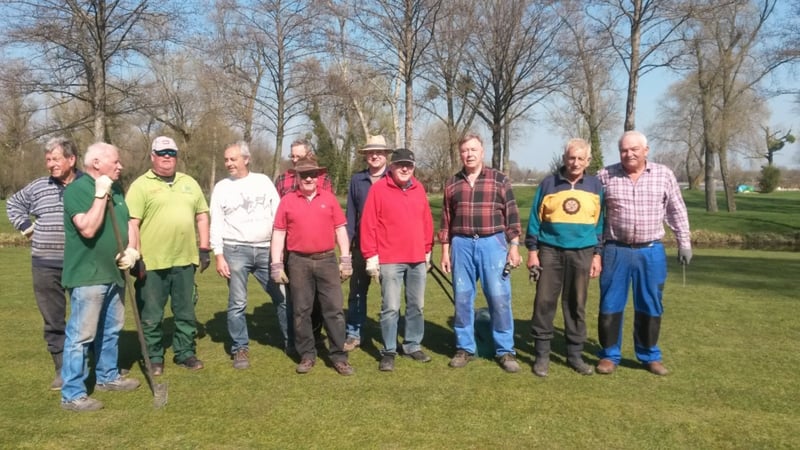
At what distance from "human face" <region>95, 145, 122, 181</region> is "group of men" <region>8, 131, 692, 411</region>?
0.33m

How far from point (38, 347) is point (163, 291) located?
1.90 m

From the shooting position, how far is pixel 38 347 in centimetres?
573

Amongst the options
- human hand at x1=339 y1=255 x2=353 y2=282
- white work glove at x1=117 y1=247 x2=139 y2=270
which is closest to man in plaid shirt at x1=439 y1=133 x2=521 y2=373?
human hand at x1=339 y1=255 x2=353 y2=282

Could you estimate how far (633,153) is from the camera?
482 centimetres

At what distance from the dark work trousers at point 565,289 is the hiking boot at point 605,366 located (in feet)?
0.71

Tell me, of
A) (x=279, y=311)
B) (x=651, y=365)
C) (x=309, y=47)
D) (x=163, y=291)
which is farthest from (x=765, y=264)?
(x=309, y=47)

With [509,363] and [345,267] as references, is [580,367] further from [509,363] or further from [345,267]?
[345,267]

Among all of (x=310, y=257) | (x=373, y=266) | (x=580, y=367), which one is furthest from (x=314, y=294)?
(x=580, y=367)

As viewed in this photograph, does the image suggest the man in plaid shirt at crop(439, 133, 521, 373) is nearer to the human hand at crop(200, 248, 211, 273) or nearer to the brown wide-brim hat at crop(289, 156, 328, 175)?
the brown wide-brim hat at crop(289, 156, 328, 175)

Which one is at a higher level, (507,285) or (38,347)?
(507,285)

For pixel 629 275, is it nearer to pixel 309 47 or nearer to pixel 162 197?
pixel 162 197

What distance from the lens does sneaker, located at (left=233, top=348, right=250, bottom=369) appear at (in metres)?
5.12

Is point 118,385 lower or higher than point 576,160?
lower

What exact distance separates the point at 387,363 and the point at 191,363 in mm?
1789
